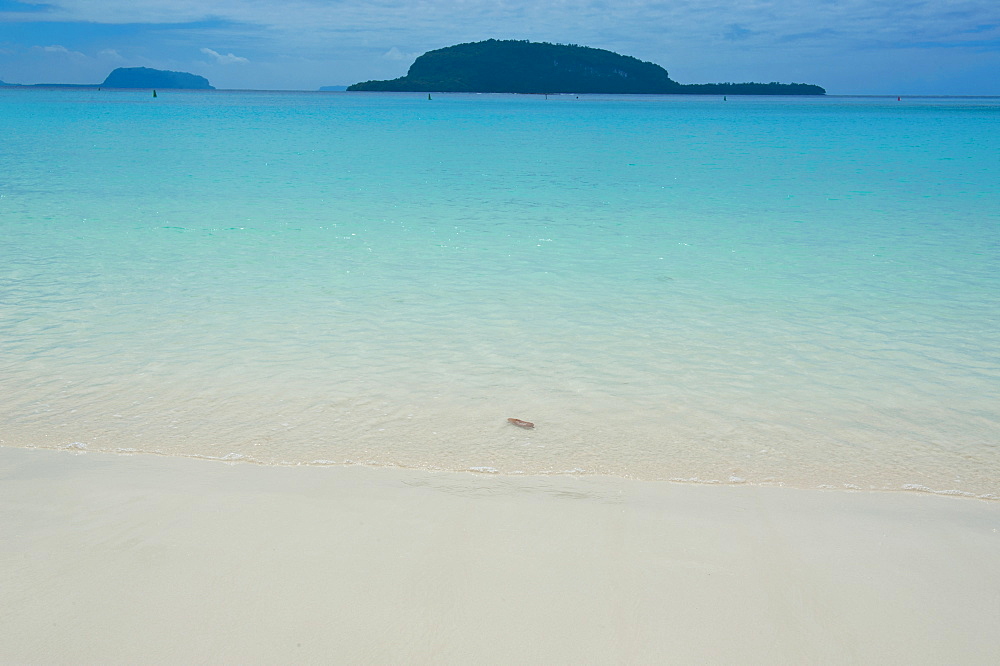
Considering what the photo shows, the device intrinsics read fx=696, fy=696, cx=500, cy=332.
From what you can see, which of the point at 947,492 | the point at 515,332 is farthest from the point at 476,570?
the point at 515,332

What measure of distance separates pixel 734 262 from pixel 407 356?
16.3 ft

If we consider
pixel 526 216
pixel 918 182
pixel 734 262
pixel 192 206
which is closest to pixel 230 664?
pixel 734 262

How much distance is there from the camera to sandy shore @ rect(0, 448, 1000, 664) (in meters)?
2.16

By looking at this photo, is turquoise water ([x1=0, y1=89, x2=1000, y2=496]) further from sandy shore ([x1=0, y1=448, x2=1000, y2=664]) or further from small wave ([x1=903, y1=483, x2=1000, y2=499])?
sandy shore ([x1=0, y1=448, x2=1000, y2=664])

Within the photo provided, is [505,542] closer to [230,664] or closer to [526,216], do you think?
[230,664]

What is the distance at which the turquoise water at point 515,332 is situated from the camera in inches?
148

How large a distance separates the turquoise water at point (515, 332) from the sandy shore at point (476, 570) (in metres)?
0.37

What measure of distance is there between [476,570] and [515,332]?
3306 millimetres

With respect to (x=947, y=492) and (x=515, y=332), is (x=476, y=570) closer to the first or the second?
(x=947, y=492)

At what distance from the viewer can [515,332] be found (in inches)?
224

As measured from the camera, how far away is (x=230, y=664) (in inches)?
81.6

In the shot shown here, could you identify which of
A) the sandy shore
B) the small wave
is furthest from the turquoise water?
the sandy shore

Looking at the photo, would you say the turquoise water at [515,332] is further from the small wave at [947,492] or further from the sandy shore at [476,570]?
the sandy shore at [476,570]

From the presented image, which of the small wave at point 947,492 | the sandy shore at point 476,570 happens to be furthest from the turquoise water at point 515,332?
the sandy shore at point 476,570
